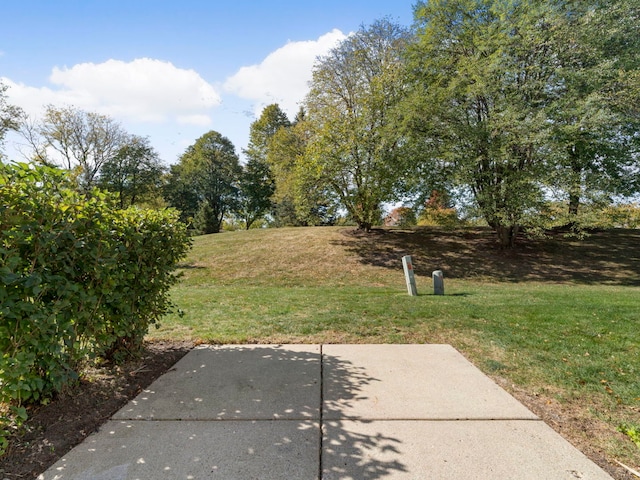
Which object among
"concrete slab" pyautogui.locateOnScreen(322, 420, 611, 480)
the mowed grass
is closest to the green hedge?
the mowed grass

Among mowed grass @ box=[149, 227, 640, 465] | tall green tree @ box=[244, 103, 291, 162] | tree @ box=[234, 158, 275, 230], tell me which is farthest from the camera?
tree @ box=[234, 158, 275, 230]

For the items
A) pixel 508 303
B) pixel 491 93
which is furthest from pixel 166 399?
pixel 491 93

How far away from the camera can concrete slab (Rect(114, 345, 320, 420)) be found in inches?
114

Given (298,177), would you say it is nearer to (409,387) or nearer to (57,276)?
(409,387)

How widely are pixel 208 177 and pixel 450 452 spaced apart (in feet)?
142

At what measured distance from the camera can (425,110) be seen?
1455cm

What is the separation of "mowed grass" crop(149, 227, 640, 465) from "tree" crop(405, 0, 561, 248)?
3291 mm

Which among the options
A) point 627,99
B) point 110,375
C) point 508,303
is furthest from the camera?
point 627,99

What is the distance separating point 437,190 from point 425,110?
3738 mm

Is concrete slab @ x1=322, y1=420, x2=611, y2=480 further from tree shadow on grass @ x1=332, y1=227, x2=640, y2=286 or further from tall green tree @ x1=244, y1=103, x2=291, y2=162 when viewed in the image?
tall green tree @ x1=244, y1=103, x2=291, y2=162

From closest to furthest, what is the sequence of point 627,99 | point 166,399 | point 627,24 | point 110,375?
1. point 166,399
2. point 110,375
3. point 627,99
4. point 627,24

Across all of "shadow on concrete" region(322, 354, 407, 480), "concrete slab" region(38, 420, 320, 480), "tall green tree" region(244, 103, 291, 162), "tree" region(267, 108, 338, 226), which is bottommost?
"shadow on concrete" region(322, 354, 407, 480)

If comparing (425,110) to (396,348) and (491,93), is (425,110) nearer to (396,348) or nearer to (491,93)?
(491,93)

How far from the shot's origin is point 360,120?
51.9 ft
